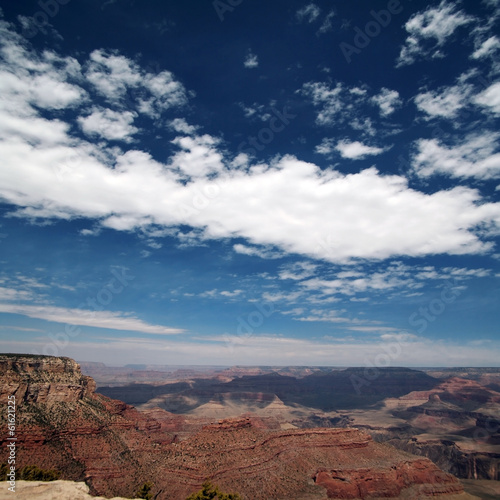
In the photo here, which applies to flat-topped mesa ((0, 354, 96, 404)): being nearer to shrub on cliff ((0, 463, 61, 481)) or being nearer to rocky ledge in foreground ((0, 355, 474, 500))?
rocky ledge in foreground ((0, 355, 474, 500))

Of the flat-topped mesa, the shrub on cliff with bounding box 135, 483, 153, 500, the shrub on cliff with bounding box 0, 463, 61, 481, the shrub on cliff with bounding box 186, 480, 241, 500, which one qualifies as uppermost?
the flat-topped mesa

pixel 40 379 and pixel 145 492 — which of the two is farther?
pixel 40 379

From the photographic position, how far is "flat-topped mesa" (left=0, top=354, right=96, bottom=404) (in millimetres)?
→ 66938

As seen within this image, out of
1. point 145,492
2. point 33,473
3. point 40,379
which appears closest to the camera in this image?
point 33,473

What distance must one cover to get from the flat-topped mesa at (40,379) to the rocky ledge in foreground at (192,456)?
206 mm

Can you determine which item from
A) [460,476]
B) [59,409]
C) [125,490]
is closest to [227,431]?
[125,490]

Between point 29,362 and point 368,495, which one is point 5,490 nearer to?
point 29,362

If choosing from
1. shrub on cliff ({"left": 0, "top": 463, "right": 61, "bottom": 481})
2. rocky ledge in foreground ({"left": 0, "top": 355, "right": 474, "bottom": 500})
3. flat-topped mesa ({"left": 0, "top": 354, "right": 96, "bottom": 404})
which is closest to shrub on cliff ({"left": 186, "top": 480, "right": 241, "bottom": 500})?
rocky ledge in foreground ({"left": 0, "top": 355, "right": 474, "bottom": 500})

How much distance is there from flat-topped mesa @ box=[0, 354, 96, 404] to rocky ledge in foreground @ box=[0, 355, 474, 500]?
0.68 feet

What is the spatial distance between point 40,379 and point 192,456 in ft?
130

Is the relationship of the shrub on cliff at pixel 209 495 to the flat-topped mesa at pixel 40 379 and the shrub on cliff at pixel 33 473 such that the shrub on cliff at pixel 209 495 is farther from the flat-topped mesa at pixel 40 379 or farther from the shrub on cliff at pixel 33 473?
the flat-topped mesa at pixel 40 379

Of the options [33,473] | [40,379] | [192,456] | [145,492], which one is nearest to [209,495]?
[145,492]

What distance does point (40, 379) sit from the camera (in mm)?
71812

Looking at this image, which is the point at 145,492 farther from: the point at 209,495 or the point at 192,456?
the point at 209,495
